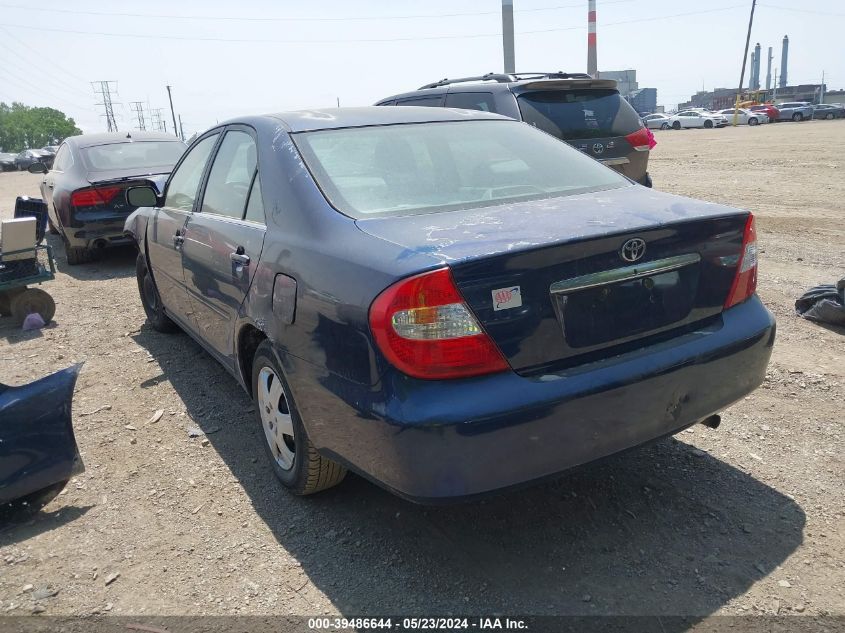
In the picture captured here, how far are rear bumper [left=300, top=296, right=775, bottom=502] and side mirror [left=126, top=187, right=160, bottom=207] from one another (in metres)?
2.79

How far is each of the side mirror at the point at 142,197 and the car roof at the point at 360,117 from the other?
127 centimetres

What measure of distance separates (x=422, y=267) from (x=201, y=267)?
79.3 inches

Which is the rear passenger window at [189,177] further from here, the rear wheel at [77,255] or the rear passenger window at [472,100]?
the rear wheel at [77,255]

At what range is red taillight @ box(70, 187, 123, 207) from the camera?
327 inches

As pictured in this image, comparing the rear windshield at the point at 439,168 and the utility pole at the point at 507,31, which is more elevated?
the utility pole at the point at 507,31

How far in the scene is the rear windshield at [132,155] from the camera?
8.96 metres

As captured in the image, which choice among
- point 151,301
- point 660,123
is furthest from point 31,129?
point 151,301

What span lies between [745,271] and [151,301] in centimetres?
460

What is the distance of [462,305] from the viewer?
225 centimetres

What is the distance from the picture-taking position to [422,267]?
226 cm

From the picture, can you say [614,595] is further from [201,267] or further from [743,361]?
[201,267]

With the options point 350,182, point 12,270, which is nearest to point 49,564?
Answer: point 350,182

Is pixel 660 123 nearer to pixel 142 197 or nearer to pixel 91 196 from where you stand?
pixel 91 196

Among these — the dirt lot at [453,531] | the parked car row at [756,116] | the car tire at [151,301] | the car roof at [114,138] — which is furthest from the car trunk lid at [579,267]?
the parked car row at [756,116]
